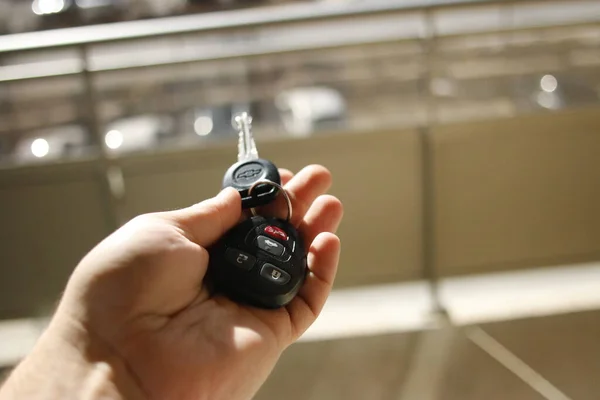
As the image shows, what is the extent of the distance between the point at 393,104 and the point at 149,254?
1417 mm

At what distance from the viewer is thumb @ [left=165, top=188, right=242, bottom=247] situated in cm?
95

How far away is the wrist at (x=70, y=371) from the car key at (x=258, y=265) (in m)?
0.19

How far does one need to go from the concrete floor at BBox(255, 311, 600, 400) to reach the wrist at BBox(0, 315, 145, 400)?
0.66 metres

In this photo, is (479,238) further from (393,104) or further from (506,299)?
(393,104)

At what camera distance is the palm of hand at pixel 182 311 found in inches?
33.5

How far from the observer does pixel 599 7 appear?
1.67 metres

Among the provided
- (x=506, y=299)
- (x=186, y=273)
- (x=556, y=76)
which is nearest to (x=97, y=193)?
(x=186, y=273)

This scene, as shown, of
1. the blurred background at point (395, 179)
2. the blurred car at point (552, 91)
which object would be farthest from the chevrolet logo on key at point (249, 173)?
the blurred car at point (552, 91)

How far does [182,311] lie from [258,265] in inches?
5.2

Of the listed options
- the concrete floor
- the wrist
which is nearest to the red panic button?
the wrist

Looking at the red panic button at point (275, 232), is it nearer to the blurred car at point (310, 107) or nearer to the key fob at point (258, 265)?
the key fob at point (258, 265)

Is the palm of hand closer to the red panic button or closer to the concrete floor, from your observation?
the red panic button

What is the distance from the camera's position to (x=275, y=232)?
38.9 inches

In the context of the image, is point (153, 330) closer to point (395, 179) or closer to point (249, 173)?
point (249, 173)
